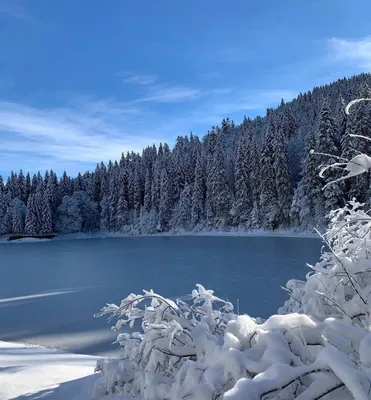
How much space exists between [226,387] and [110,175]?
69957 millimetres

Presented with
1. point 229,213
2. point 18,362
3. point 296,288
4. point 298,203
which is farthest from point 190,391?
point 229,213

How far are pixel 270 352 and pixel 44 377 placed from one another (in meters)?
3.24

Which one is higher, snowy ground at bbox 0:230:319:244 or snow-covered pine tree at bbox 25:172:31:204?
snow-covered pine tree at bbox 25:172:31:204

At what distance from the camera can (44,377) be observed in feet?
12.3

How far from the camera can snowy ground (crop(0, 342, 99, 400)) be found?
320 centimetres

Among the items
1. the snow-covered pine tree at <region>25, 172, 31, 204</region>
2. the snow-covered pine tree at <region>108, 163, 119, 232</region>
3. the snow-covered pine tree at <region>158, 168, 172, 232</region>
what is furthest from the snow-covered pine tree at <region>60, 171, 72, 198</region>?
the snow-covered pine tree at <region>158, 168, 172, 232</region>

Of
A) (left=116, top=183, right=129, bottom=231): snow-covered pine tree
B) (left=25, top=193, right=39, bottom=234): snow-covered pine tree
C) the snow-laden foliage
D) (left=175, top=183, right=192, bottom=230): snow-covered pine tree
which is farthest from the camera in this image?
(left=116, top=183, right=129, bottom=231): snow-covered pine tree

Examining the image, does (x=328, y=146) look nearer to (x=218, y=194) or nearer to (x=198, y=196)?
(x=218, y=194)

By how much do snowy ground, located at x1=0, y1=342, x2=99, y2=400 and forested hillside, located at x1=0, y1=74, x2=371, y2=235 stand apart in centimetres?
2530

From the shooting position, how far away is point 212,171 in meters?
47.8

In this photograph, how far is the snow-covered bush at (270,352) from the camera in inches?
44.1

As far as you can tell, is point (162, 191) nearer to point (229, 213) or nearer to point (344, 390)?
point (229, 213)

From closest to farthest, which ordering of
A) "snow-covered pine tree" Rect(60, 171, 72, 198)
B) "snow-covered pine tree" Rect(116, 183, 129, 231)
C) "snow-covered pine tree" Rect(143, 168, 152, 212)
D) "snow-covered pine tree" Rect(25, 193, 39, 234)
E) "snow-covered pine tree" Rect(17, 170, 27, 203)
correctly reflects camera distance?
"snow-covered pine tree" Rect(25, 193, 39, 234) < "snow-covered pine tree" Rect(143, 168, 152, 212) < "snow-covered pine tree" Rect(116, 183, 129, 231) < "snow-covered pine tree" Rect(17, 170, 27, 203) < "snow-covered pine tree" Rect(60, 171, 72, 198)

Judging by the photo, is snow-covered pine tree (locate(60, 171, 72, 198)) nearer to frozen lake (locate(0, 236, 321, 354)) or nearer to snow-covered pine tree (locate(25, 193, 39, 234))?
snow-covered pine tree (locate(25, 193, 39, 234))
